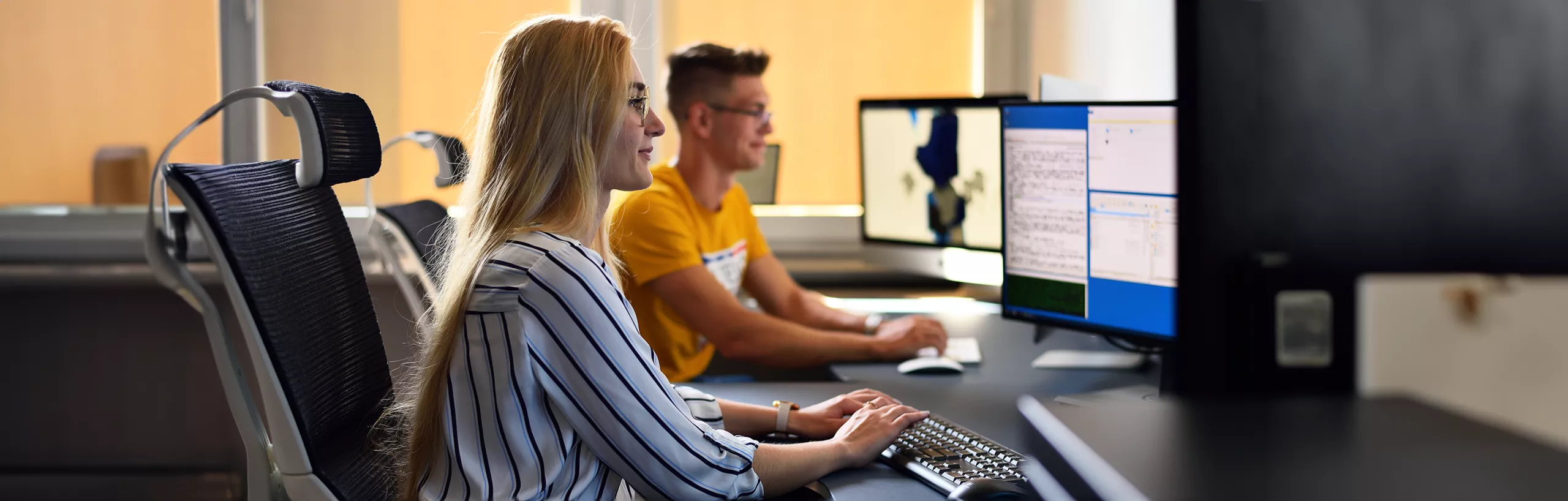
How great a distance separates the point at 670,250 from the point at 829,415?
2.13 ft

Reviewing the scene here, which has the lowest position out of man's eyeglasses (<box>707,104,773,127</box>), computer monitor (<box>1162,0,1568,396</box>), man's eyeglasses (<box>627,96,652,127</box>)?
computer monitor (<box>1162,0,1568,396</box>)

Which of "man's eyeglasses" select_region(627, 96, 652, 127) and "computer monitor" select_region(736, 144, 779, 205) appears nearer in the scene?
"man's eyeglasses" select_region(627, 96, 652, 127)

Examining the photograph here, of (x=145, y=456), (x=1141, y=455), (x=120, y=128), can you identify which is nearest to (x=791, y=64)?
(x=120, y=128)

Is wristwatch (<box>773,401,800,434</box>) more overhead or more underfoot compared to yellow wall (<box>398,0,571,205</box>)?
more underfoot

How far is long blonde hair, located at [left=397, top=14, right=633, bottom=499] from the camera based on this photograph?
1088 mm

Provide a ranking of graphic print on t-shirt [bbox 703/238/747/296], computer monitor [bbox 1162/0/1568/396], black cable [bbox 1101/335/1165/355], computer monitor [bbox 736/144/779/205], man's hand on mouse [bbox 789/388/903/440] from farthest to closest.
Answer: computer monitor [bbox 736/144/779/205], graphic print on t-shirt [bbox 703/238/747/296], black cable [bbox 1101/335/1165/355], man's hand on mouse [bbox 789/388/903/440], computer monitor [bbox 1162/0/1568/396]

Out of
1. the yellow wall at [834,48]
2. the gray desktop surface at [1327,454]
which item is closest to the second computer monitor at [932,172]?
the yellow wall at [834,48]

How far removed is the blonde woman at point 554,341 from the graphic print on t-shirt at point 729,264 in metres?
0.90

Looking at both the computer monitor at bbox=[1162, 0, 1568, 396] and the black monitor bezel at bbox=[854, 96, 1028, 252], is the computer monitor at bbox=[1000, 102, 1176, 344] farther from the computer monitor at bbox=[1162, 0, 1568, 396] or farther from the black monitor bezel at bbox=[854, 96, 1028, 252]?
the computer monitor at bbox=[1162, 0, 1568, 396]

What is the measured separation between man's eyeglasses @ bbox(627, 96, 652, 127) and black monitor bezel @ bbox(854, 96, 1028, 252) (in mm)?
898

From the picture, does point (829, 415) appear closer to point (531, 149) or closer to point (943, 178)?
point (531, 149)

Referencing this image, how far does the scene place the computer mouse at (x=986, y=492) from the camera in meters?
1.06

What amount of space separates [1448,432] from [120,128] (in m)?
3.43

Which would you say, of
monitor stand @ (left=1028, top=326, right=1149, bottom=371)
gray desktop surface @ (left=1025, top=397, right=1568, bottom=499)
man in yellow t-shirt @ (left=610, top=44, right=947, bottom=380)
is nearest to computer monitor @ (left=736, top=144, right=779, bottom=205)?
man in yellow t-shirt @ (left=610, top=44, right=947, bottom=380)
